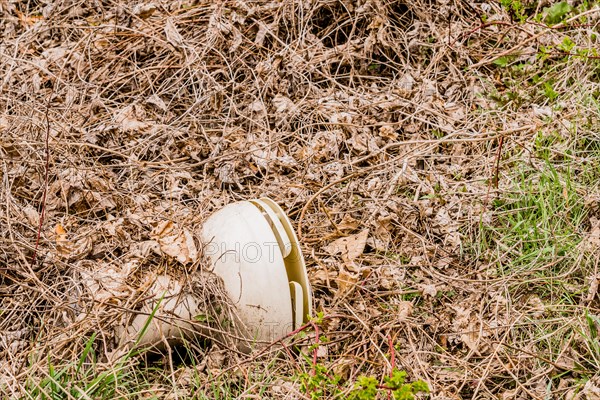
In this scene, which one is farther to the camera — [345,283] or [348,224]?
[348,224]

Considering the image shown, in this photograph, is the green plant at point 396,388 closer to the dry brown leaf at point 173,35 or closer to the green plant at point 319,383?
the green plant at point 319,383

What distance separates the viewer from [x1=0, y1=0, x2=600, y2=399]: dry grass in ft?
10.4

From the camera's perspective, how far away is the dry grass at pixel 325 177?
10.4ft

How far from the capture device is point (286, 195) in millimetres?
4055

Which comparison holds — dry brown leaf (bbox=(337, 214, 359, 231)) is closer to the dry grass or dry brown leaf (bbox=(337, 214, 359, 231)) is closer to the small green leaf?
the dry grass

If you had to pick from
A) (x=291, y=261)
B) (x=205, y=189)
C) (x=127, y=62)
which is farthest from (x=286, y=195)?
(x=127, y=62)

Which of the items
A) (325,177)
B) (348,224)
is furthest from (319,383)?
(325,177)

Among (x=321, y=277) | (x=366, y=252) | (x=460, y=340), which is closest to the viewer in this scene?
(x=460, y=340)

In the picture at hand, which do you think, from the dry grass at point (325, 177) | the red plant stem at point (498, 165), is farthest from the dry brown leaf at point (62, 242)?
the red plant stem at point (498, 165)

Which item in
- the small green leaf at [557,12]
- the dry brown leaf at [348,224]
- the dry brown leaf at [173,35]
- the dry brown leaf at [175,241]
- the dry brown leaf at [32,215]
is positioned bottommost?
the dry brown leaf at [348,224]

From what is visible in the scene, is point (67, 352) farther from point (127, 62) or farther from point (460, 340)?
point (127, 62)

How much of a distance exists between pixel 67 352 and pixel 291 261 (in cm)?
111

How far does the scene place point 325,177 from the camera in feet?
13.6

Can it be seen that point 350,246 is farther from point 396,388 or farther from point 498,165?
point 396,388
